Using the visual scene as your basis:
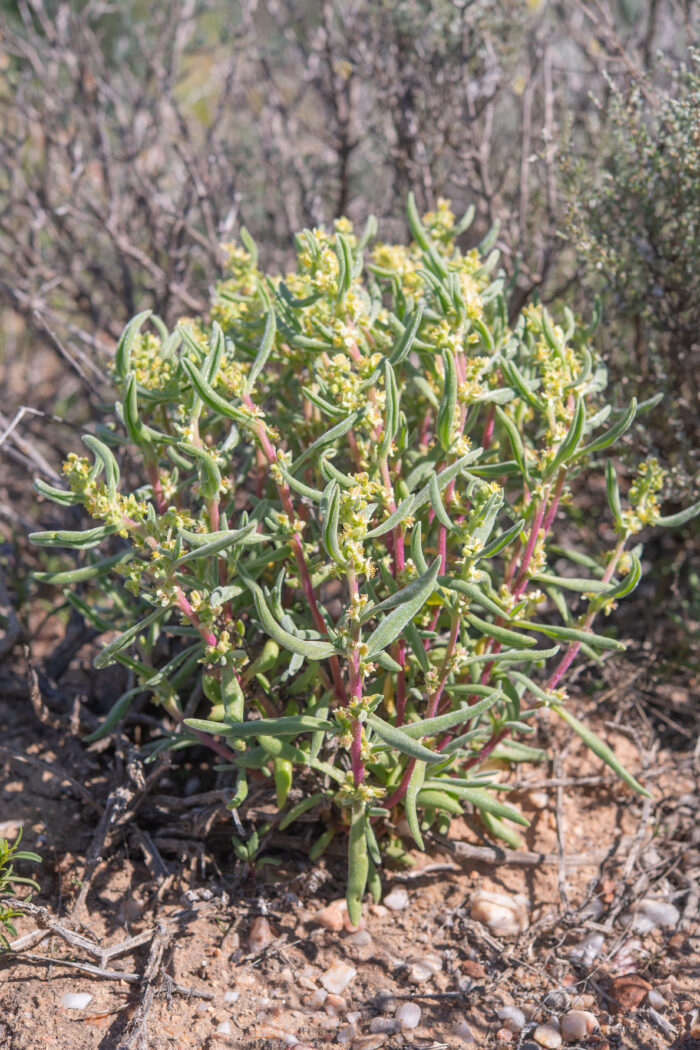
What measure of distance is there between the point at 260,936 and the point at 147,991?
26 centimetres

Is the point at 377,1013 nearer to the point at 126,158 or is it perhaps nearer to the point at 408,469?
the point at 408,469

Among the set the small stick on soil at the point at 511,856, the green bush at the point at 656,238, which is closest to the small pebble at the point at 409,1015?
the small stick on soil at the point at 511,856

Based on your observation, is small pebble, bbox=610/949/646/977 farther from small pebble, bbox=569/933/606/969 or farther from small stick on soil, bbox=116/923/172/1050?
small stick on soil, bbox=116/923/172/1050

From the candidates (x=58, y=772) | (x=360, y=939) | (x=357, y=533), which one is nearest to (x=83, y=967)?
(x=58, y=772)

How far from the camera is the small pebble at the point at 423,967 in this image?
1668 mm

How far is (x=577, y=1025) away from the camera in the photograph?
1564mm

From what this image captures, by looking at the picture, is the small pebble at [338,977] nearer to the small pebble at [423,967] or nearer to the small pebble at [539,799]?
the small pebble at [423,967]

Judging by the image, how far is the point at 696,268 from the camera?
221 cm

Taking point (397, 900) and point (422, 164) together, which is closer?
point (397, 900)

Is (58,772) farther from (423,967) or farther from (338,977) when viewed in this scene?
(423,967)

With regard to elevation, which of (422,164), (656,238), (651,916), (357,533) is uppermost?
(422,164)

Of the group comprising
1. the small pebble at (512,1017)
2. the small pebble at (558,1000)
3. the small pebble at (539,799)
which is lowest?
the small pebble at (539,799)

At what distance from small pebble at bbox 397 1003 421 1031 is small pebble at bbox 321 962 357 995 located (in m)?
0.12

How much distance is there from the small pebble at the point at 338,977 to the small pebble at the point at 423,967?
0.38 ft
